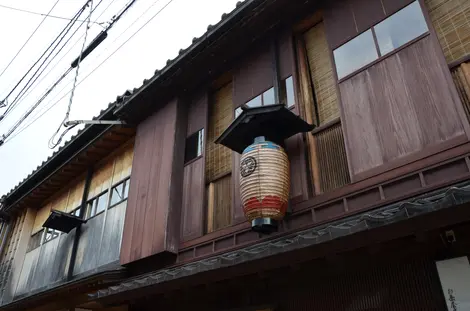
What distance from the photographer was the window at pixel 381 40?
6.38 m

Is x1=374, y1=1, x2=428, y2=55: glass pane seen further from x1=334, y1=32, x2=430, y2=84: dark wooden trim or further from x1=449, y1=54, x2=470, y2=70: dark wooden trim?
x1=449, y1=54, x2=470, y2=70: dark wooden trim

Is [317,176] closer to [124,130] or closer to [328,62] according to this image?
[328,62]

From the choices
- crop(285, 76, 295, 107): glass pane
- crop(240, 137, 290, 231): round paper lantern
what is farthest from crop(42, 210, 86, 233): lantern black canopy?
crop(285, 76, 295, 107): glass pane

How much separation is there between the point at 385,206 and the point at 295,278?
1.94 metres

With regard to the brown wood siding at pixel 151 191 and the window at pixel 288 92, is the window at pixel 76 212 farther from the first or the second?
the window at pixel 288 92

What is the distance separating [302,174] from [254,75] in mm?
3122

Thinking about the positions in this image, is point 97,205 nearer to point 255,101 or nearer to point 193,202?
point 193,202

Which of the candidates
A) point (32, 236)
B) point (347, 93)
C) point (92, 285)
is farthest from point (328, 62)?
point (32, 236)

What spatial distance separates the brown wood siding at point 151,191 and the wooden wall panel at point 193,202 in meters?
0.33

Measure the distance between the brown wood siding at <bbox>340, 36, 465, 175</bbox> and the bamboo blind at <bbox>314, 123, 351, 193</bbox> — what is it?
0.30m

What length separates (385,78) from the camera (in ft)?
20.9

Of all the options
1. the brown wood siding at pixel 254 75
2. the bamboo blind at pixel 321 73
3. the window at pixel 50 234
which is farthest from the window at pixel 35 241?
the bamboo blind at pixel 321 73

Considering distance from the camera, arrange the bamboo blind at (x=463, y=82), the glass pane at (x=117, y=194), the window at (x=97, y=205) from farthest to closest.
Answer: the window at (x=97, y=205)
the glass pane at (x=117, y=194)
the bamboo blind at (x=463, y=82)

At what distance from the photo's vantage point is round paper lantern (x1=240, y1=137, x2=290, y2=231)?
6352 millimetres
